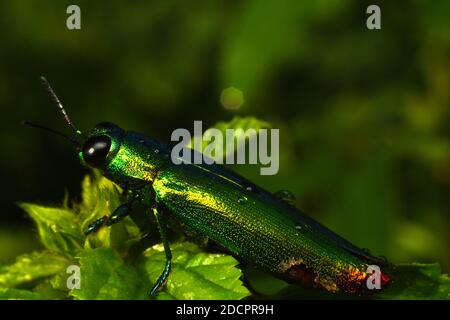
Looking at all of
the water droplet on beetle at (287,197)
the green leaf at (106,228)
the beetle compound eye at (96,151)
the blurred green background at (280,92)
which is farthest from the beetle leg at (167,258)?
the blurred green background at (280,92)

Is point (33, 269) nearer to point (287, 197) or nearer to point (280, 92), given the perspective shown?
point (287, 197)

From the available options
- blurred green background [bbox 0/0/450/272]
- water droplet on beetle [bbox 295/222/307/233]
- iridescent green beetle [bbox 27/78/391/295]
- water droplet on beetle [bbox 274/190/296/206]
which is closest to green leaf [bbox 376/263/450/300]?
iridescent green beetle [bbox 27/78/391/295]

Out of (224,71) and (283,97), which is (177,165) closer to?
(224,71)

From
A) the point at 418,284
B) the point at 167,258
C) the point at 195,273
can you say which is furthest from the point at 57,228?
the point at 418,284

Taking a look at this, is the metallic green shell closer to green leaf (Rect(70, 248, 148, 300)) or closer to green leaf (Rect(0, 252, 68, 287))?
green leaf (Rect(70, 248, 148, 300))
